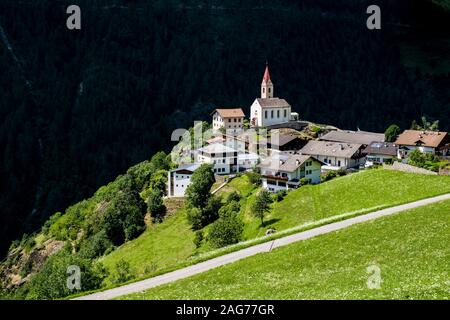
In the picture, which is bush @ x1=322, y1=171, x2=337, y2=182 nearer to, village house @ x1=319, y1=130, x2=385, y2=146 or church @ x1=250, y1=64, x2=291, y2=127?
village house @ x1=319, y1=130, x2=385, y2=146

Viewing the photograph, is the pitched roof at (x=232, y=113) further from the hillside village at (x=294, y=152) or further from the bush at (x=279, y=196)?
the bush at (x=279, y=196)

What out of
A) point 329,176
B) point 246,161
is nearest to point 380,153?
point 329,176

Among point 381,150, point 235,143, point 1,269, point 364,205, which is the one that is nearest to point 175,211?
point 235,143

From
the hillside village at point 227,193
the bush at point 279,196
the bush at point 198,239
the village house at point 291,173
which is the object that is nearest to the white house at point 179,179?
the hillside village at point 227,193

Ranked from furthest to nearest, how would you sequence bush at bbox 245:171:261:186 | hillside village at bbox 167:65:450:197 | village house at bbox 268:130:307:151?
village house at bbox 268:130:307:151, bush at bbox 245:171:261:186, hillside village at bbox 167:65:450:197

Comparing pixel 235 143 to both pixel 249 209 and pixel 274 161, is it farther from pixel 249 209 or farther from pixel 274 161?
pixel 249 209

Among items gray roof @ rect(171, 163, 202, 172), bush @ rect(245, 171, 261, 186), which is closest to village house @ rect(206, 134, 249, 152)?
gray roof @ rect(171, 163, 202, 172)
